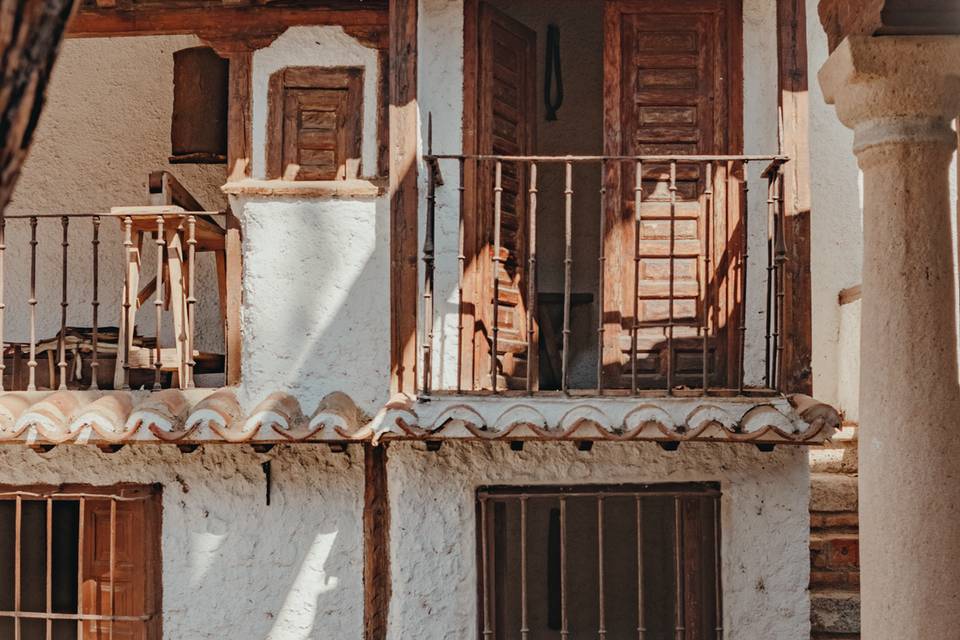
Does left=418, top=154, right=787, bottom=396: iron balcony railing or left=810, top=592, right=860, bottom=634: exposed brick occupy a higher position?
left=418, top=154, right=787, bottom=396: iron balcony railing

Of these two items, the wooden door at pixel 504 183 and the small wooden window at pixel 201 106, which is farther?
the small wooden window at pixel 201 106

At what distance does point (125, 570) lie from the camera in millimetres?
6609

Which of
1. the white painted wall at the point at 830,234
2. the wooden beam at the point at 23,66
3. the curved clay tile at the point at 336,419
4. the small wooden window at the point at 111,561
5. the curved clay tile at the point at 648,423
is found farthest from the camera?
the white painted wall at the point at 830,234

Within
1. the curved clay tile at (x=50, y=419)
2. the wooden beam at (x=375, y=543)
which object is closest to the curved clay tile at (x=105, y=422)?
the curved clay tile at (x=50, y=419)

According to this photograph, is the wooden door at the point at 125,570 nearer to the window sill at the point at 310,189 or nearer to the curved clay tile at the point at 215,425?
the curved clay tile at the point at 215,425

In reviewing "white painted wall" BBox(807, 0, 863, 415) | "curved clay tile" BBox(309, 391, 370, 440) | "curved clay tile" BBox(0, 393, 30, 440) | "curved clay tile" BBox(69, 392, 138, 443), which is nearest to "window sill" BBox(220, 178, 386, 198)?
"curved clay tile" BBox(309, 391, 370, 440)

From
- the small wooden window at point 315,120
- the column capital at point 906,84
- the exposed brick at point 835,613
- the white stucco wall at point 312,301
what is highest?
the small wooden window at point 315,120

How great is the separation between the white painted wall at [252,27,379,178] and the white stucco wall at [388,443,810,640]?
1.76m

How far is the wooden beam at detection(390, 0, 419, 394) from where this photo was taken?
6.26 metres

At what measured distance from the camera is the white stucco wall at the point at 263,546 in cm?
647

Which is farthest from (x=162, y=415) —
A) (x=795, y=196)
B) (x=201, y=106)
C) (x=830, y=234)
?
(x=830, y=234)

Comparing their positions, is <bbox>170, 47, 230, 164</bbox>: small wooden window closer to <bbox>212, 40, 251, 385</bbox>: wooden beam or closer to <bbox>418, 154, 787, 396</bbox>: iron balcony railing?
<bbox>212, 40, 251, 385</bbox>: wooden beam

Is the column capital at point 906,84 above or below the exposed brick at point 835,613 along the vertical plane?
above

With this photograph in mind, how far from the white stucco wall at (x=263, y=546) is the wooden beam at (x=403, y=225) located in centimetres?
63
